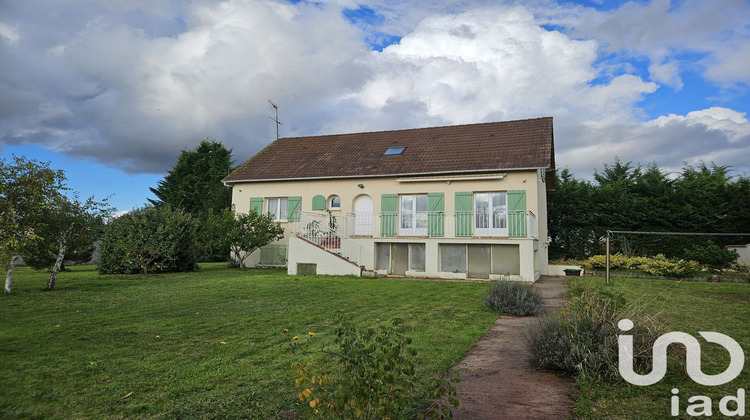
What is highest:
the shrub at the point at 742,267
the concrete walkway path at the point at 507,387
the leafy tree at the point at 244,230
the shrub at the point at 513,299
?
the leafy tree at the point at 244,230

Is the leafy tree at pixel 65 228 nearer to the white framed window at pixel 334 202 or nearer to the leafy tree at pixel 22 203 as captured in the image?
the leafy tree at pixel 22 203

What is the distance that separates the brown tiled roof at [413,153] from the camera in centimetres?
1634

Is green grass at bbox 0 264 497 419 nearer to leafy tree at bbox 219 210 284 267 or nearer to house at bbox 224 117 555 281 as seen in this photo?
house at bbox 224 117 555 281

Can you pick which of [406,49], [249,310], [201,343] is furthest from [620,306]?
[406,49]

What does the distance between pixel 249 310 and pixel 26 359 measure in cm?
354

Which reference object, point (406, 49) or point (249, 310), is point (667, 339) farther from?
point (406, 49)

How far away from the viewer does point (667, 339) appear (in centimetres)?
421

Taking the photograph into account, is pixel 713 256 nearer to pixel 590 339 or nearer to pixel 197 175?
pixel 590 339

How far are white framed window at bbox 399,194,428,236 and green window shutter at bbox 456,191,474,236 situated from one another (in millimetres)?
1422

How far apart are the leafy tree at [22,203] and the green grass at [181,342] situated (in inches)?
45.3

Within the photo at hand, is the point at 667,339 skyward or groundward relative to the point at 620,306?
groundward

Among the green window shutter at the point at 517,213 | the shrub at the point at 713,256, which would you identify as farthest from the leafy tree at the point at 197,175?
the shrub at the point at 713,256

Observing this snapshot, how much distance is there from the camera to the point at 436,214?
647 inches

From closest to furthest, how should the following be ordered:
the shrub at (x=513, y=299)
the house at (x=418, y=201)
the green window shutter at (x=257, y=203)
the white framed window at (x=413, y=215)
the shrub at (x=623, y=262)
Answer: the shrub at (x=513, y=299) → the house at (x=418, y=201) → the shrub at (x=623, y=262) → the white framed window at (x=413, y=215) → the green window shutter at (x=257, y=203)
